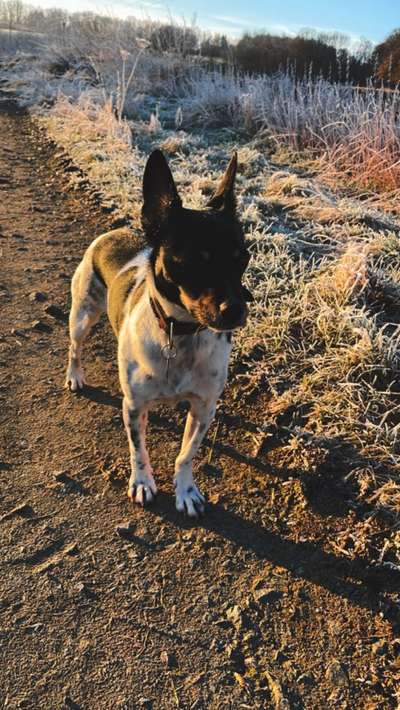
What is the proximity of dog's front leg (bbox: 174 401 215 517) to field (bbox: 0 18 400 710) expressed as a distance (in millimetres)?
92

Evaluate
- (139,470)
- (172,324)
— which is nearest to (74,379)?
(139,470)

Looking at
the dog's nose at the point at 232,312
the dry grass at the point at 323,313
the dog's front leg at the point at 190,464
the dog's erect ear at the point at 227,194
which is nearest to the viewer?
the dog's nose at the point at 232,312

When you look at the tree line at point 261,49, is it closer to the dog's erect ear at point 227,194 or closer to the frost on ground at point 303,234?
the frost on ground at point 303,234

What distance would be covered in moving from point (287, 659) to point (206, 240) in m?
1.79

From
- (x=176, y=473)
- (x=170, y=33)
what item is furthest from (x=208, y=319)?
(x=170, y=33)

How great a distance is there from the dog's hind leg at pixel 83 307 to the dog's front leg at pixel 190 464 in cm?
114

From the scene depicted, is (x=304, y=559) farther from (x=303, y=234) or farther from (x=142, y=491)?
(x=303, y=234)

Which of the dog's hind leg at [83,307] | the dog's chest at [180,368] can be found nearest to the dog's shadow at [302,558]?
the dog's chest at [180,368]

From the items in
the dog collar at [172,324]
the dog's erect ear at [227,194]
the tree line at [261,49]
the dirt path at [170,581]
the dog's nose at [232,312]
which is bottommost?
the dirt path at [170,581]

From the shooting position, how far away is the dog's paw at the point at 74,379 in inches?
149

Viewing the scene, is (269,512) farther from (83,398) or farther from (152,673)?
(83,398)

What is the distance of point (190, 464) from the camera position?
2.98m

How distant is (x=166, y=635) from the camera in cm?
232

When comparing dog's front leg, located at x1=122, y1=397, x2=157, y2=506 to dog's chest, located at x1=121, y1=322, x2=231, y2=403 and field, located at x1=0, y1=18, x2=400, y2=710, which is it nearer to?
field, located at x1=0, y1=18, x2=400, y2=710
